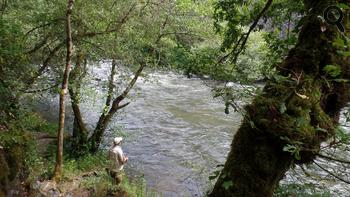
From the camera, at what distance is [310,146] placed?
219 centimetres

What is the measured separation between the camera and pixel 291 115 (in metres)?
2.18

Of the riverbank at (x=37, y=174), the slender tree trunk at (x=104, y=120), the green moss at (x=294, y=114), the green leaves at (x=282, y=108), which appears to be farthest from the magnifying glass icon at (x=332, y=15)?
the slender tree trunk at (x=104, y=120)

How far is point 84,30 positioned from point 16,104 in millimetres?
2380

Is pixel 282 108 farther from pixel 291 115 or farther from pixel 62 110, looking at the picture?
pixel 62 110

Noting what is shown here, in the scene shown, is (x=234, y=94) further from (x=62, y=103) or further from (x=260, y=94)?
(x=62, y=103)

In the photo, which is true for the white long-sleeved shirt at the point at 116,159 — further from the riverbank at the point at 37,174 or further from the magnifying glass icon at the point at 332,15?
the magnifying glass icon at the point at 332,15

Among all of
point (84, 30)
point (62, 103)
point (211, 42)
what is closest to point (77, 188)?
point (62, 103)

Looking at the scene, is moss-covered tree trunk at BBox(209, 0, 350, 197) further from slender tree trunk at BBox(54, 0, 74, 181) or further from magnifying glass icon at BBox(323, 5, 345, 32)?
slender tree trunk at BBox(54, 0, 74, 181)

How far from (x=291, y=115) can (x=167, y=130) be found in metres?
13.0

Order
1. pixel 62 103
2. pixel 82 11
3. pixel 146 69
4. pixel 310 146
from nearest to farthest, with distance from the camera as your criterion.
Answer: pixel 310 146 < pixel 62 103 < pixel 82 11 < pixel 146 69

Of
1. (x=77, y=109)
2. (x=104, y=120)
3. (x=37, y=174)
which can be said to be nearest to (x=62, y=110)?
(x=37, y=174)

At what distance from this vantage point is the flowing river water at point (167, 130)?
11.0 meters

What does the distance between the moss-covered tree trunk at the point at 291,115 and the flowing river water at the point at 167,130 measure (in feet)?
25.3

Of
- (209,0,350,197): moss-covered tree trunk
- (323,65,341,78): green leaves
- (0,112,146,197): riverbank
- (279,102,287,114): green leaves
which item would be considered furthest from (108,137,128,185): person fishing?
(323,65,341,78): green leaves
